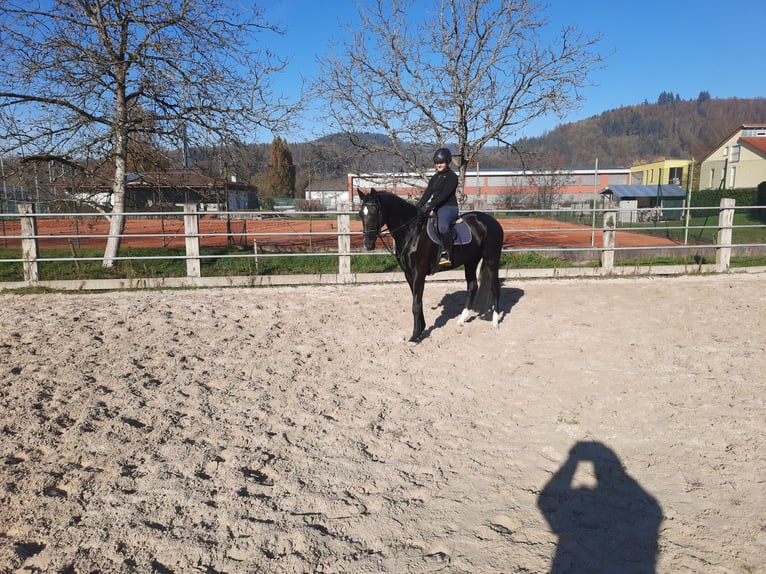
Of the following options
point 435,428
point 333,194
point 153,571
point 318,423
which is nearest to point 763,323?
point 435,428

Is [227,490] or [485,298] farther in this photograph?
[485,298]

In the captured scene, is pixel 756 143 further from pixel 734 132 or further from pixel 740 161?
pixel 734 132

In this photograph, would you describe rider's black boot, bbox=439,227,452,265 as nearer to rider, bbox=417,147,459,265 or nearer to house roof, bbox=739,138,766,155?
rider, bbox=417,147,459,265

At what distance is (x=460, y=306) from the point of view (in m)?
8.25

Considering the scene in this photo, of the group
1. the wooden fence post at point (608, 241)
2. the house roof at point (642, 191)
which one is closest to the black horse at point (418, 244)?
the wooden fence post at point (608, 241)

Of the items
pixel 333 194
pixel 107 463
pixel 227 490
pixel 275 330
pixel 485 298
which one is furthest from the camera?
pixel 333 194

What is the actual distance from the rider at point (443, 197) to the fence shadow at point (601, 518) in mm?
3551

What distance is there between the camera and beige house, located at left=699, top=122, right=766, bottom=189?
127ft

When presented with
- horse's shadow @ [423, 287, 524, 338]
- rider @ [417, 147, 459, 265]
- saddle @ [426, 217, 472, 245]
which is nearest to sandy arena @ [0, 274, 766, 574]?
horse's shadow @ [423, 287, 524, 338]

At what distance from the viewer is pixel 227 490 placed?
3.13m

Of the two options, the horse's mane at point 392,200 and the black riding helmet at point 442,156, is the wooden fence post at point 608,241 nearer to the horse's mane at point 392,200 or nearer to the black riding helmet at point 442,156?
the black riding helmet at point 442,156

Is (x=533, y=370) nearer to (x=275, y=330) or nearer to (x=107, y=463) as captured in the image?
(x=275, y=330)

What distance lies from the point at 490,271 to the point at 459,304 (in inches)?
42.3

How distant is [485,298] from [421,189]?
17.2 feet
